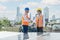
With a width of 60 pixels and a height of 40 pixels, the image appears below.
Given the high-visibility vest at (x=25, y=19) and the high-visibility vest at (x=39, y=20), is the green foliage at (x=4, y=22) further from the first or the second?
the high-visibility vest at (x=25, y=19)

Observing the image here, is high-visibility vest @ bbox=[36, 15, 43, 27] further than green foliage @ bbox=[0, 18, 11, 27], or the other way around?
green foliage @ bbox=[0, 18, 11, 27]

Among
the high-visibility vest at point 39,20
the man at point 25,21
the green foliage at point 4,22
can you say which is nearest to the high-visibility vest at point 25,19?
the man at point 25,21

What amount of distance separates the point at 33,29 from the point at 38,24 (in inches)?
31.7

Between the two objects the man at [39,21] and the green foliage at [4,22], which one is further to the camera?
the green foliage at [4,22]

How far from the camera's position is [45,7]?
8.97 metres

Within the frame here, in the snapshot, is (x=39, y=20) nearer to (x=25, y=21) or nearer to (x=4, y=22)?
(x=25, y=21)

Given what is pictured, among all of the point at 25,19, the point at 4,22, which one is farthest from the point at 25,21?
the point at 4,22

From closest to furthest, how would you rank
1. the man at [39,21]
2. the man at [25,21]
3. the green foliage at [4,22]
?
the man at [25,21], the man at [39,21], the green foliage at [4,22]

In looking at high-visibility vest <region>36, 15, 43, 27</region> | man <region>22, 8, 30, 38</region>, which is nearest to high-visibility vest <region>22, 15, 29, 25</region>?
man <region>22, 8, 30, 38</region>

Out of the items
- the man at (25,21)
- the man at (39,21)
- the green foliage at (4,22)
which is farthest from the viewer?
the green foliage at (4,22)

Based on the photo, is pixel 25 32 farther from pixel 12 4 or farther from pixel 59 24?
pixel 12 4

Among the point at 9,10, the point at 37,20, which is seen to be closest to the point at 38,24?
the point at 37,20

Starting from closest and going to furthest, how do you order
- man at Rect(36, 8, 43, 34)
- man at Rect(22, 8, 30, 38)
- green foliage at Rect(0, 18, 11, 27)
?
1. man at Rect(22, 8, 30, 38)
2. man at Rect(36, 8, 43, 34)
3. green foliage at Rect(0, 18, 11, 27)

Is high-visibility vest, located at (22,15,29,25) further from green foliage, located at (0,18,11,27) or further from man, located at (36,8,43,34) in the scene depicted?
green foliage, located at (0,18,11,27)
